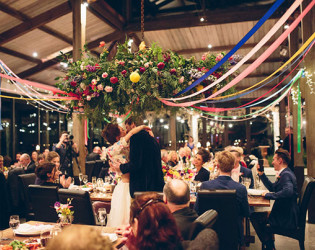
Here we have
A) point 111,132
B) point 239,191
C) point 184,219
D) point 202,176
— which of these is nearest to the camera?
point 184,219

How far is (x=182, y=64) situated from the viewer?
3.44m

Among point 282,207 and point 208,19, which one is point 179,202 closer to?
point 282,207

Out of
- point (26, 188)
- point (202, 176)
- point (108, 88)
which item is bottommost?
point (26, 188)

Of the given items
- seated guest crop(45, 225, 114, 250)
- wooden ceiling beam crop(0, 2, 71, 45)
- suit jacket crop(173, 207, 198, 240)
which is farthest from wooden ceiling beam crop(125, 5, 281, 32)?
seated guest crop(45, 225, 114, 250)

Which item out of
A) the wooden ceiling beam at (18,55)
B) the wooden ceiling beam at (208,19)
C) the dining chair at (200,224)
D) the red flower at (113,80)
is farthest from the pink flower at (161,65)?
the wooden ceiling beam at (18,55)

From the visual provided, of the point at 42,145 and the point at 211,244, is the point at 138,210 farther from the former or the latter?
the point at 42,145

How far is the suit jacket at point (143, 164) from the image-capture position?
3094mm

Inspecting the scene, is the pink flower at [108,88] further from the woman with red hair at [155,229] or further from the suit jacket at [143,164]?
the woman with red hair at [155,229]

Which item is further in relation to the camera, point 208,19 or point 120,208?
point 208,19

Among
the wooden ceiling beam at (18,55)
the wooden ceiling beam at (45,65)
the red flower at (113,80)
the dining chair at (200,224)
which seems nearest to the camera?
the dining chair at (200,224)

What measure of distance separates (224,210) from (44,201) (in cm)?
173

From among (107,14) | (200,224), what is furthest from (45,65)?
(200,224)

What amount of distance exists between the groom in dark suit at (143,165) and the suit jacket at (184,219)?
1.12 meters

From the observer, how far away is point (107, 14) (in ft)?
26.1
